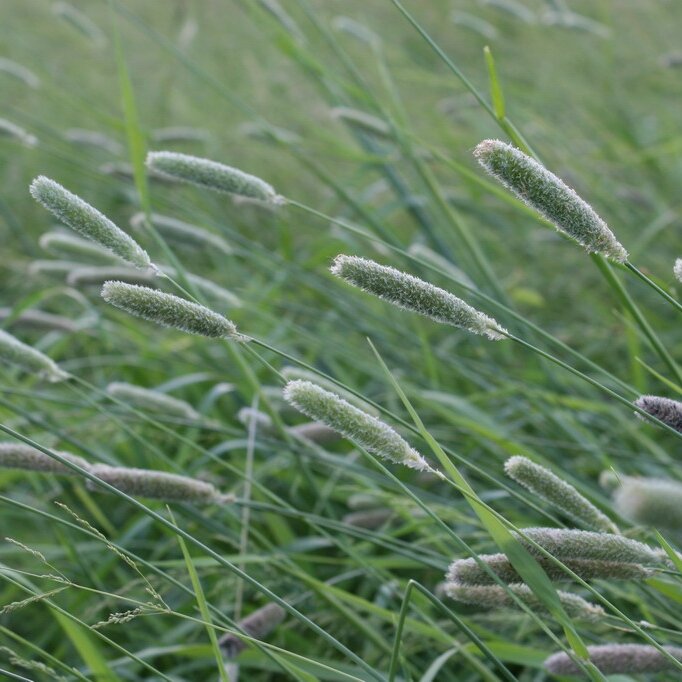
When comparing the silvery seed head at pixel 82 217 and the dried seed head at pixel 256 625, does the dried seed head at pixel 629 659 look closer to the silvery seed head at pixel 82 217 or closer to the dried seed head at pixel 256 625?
the dried seed head at pixel 256 625

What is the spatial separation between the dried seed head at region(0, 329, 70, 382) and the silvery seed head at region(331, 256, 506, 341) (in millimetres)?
462

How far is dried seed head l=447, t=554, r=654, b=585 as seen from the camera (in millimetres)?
895

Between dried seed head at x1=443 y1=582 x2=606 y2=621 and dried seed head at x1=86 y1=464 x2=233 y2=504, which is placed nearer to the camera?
dried seed head at x1=443 y1=582 x2=606 y2=621

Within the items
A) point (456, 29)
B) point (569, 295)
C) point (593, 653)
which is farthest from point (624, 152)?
point (593, 653)

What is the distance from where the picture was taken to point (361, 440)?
85cm

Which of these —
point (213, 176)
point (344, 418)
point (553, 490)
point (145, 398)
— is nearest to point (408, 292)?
point (344, 418)

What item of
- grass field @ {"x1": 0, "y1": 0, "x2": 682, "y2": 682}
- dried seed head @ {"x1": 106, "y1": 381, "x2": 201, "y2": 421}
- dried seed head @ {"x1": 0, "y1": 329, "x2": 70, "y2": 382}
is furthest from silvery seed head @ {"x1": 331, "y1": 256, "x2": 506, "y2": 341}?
dried seed head @ {"x1": 106, "y1": 381, "x2": 201, "y2": 421}

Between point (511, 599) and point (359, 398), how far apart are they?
0.28 metres

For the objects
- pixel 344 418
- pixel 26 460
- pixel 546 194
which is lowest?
pixel 26 460

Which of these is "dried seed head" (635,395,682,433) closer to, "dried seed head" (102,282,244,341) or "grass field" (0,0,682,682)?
"grass field" (0,0,682,682)

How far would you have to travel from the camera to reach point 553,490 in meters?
0.92

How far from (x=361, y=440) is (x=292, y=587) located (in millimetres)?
709

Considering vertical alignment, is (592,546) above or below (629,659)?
above

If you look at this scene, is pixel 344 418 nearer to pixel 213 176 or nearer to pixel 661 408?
pixel 661 408
